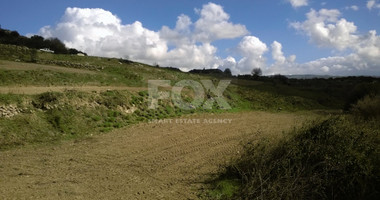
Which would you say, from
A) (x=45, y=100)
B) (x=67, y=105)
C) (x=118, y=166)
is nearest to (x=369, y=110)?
(x=118, y=166)

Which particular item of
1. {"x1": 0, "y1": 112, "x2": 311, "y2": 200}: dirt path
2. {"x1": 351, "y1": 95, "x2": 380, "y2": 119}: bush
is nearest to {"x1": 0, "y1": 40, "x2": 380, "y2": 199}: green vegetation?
{"x1": 351, "y1": 95, "x2": 380, "y2": 119}: bush

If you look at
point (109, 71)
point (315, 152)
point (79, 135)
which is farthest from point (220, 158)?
point (109, 71)

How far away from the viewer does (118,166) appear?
903 centimetres

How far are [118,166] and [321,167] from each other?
20.3 feet

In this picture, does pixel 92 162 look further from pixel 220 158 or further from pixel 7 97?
pixel 7 97

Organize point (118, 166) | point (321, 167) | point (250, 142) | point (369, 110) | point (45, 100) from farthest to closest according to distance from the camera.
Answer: point (45, 100) < point (369, 110) < point (118, 166) < point (250, 142) < point (321, 167)

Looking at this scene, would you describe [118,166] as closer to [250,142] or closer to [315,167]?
[250,142]

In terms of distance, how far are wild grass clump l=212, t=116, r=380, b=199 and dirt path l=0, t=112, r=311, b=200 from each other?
77.0 inches

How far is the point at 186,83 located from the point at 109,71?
28.4ft

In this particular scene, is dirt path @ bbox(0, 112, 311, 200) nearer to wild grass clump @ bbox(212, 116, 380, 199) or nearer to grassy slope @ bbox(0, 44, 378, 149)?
grassy slope @ bbox(0, 44, 378, 149)

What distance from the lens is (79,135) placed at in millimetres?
12914

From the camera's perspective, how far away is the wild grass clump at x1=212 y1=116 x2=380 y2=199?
5.67 m

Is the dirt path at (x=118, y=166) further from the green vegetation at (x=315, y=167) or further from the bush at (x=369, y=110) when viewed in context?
the bush at (x=369, y=110)

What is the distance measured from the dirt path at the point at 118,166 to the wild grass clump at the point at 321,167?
1.96m
